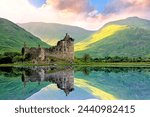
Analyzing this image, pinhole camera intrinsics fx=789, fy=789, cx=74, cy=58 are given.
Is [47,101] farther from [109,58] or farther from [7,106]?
[109,58]

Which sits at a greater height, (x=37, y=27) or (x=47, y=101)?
(x=37, y=27)

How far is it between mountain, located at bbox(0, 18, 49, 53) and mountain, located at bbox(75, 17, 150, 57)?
1.04ft

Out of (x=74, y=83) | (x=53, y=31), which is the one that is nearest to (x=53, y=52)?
(x=53, y=31)

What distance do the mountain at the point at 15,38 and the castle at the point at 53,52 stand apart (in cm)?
4

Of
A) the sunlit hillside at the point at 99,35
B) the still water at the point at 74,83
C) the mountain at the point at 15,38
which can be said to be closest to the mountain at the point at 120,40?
the sunlit hillside at the point at 99,35

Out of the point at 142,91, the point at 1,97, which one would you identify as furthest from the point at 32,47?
the point at 142,91

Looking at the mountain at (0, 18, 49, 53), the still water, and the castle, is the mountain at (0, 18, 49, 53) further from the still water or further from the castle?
the still water

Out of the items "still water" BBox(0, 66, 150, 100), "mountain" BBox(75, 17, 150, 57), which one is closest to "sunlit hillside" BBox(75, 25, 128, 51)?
"mountain" BBox(75, 17, 150, 57)

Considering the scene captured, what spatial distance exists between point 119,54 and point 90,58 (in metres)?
0.21

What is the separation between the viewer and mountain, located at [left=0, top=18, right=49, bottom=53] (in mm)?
5523

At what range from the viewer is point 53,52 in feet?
18.5

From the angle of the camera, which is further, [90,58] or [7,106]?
[90,58]

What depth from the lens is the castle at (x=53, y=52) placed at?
5.58 metres

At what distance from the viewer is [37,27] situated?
557cm
